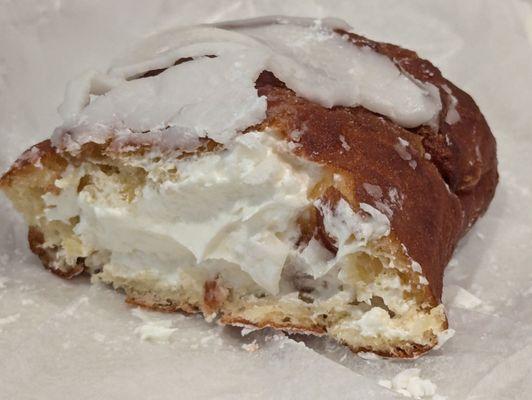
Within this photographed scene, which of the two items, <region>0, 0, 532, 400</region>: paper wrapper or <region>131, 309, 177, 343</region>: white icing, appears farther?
<region>131, 309, 177, 343</region>: white icing

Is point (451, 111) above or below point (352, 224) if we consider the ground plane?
above

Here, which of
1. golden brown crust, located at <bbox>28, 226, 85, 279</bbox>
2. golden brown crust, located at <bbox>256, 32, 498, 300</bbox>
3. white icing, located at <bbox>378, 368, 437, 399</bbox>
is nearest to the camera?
white icing, located at <bbox>378, 368, 437, 399</bbox>

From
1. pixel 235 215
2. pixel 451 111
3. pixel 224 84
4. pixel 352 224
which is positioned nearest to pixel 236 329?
pixel 235 215

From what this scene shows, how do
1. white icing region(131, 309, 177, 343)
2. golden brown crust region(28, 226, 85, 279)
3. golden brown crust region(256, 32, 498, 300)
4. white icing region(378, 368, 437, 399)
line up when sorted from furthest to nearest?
golden brown crust region(28, 226, 85, 279)
white icing region(131, 309, 177, 343)
golden brown crust region(256, 32, 498, 300)
white icing region(378, 368, 437, 399)

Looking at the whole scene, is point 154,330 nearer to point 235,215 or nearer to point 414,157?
point 235,215

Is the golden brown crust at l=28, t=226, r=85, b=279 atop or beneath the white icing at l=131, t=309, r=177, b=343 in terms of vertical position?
beneath

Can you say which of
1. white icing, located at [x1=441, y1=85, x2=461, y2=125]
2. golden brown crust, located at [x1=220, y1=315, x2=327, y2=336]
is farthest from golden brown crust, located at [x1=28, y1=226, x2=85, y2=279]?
white icing, located at [x1=441, y1=85, x2=461, y2=125]

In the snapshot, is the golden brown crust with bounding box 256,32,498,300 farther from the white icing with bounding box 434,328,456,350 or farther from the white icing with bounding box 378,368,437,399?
the white icing with bounding box 378,368,437,399
